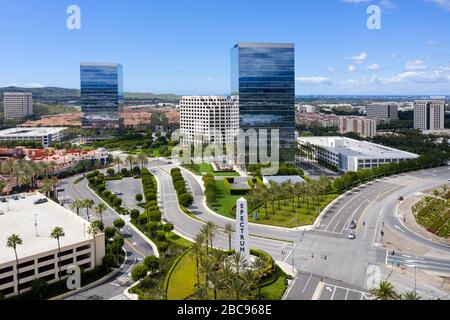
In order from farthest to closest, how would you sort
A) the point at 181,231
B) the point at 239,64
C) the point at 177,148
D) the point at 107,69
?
the point at 107,69, the point at 177,148, the point at 239,64, the point at 181,231

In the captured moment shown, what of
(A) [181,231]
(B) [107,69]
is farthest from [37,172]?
(B) [107,69]

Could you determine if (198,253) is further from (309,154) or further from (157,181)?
(309,154)

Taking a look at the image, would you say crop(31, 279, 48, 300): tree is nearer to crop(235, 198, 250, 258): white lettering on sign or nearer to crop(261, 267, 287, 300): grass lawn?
crop(235, 198, 250, 258): white lettering on sign

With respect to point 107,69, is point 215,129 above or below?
below

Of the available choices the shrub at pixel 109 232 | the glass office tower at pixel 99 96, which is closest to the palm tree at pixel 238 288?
the shrub at pixel 109 232

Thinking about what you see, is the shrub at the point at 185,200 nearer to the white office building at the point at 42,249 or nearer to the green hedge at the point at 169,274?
the white office building at the point at 42,249

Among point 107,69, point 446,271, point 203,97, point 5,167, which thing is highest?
point 107,69
